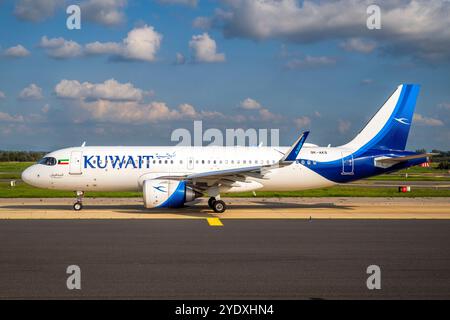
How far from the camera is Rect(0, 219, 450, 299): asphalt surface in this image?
915 cm

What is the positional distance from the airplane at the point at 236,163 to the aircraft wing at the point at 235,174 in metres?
0.07

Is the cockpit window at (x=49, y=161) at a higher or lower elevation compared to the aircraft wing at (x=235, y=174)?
higher

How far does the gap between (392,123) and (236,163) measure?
860 centimetres

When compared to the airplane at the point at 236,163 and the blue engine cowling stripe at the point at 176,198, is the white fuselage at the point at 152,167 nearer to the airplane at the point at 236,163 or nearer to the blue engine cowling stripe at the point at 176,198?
the airplane at the point at 236,163

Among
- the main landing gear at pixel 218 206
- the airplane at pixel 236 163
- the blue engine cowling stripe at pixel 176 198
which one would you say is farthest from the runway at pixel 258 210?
the airplane at pixel 236 163

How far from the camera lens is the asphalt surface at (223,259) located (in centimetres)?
915

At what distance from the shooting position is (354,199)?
3322 cm

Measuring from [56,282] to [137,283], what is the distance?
1527 millimetres

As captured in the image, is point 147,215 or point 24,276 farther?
point 147,215

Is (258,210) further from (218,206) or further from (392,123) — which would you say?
(392,123)

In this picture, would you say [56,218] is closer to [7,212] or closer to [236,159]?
[7,212]

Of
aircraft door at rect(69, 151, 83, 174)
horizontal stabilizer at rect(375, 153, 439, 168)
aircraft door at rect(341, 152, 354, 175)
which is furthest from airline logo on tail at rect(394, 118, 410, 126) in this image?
aircraft door at rect(69, 151, 83, 174)

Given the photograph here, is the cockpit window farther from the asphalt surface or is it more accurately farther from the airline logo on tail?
the airline logo on tail
